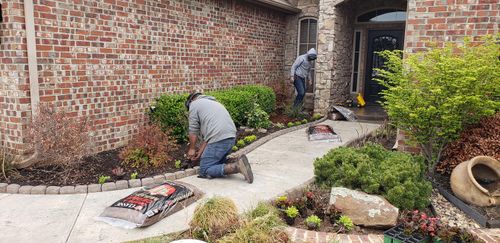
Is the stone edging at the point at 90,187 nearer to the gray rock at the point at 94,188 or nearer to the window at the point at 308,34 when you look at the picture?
the gray rock at the point at 94,188

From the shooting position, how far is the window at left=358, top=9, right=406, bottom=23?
12.2 m

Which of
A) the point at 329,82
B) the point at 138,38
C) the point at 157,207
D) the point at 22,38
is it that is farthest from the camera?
the point at 329,82

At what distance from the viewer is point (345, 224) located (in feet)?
12.7

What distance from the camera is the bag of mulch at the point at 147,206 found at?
3.94 metres

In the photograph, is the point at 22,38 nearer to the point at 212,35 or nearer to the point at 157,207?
the point at 157,207

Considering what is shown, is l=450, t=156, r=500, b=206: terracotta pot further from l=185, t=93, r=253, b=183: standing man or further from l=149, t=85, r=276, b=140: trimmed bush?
l=149, t=85, r=276, b=140: trimmed bush

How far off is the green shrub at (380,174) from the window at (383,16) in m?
8.48

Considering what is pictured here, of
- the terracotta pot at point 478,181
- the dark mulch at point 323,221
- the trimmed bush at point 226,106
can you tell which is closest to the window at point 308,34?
the trimmed bush at point 226,106

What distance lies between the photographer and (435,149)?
18.3ft

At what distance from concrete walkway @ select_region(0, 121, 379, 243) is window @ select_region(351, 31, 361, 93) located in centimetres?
701

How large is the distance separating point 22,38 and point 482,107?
20.9ft

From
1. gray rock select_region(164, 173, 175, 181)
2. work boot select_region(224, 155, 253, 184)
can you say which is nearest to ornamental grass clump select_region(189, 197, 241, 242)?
work boot select_region(224, 155, 253, 184)

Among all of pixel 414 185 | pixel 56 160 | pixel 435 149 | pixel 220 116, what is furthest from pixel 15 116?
pixel 435 149

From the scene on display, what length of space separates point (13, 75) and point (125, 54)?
75.4 inches
